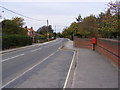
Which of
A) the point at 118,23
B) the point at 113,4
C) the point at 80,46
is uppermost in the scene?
the point at 113,4

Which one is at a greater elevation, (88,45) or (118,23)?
(118,23)

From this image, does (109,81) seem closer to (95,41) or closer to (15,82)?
(15,82)

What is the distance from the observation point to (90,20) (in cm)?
4150

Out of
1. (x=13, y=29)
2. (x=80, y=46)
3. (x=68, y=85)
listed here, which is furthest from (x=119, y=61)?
(x=13, y=29)

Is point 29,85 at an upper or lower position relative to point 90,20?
lower

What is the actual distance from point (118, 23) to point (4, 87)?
771 cm

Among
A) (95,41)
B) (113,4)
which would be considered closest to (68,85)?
(113,4)

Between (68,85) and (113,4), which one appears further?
(113,4)

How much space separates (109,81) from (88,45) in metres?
23.9

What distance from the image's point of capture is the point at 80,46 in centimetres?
3559

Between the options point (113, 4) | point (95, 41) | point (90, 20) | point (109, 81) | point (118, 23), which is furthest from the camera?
point (90, 20)

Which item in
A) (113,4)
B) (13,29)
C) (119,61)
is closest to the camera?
(119,61)

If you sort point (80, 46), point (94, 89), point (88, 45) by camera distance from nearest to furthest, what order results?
point (94, 89) → point (88, 45) → point (80, 46)

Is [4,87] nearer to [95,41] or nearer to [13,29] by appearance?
[95,41]
